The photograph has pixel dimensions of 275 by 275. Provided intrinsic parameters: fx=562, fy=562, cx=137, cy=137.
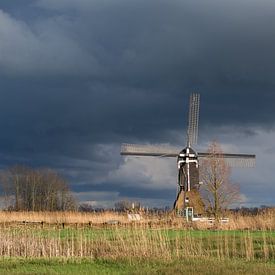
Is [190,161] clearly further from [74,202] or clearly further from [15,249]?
[15,249]

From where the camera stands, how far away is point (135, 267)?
14.3 m

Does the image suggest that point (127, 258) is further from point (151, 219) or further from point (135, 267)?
point (151, 219)

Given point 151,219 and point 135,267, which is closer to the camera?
point 135,267

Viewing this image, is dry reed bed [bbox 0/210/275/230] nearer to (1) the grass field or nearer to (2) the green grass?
(1) the grass field

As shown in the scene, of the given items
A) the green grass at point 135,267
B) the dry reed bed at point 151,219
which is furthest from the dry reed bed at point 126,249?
the dry reed bed at point 151,219

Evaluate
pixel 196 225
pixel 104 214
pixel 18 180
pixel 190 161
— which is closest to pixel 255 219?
pixel 196 225

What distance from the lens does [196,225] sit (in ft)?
114

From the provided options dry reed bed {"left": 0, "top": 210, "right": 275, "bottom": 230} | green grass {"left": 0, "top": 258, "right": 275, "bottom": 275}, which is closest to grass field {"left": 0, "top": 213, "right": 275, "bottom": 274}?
green grass {"left": 0, "top": 258, "right": 275, "bottom": 275}

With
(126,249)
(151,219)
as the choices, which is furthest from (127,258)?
(151,219)

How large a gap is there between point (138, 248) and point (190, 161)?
115ft

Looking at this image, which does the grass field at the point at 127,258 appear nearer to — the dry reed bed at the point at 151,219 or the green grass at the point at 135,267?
the green grass at the point at 135,267

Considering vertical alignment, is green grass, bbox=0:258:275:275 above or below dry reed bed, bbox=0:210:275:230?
below

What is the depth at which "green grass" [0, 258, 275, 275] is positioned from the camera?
1296 centimetres

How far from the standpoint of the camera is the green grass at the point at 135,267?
1296cm
